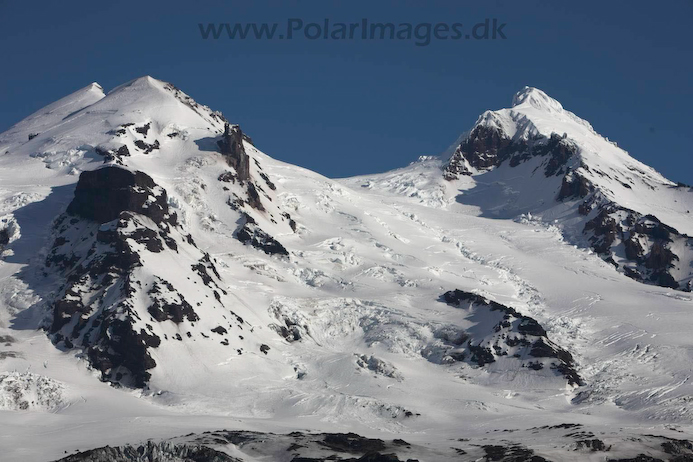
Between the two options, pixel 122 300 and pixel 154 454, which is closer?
pixel 154 454

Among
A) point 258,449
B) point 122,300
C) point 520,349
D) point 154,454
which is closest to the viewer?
point 154,454

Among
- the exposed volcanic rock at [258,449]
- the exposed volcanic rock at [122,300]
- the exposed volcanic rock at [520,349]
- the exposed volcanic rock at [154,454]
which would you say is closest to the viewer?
the exposed volcanic rock at [154,454]

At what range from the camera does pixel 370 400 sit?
172 m

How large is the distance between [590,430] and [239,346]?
64.2 m

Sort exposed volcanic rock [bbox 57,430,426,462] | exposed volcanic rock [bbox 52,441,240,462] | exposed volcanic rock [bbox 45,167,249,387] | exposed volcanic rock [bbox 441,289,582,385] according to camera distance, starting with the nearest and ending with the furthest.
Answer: exposed volcanic rock [bbox 52,441,240,462]
exposed volcanic rock [bbox 57,430,426,462]
exposed volcanic rock [bbox 45,167,249,387]
exposed volcanic rock [bbox 441,289,582,385]

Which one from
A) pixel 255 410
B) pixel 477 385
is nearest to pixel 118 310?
pixel 255 410

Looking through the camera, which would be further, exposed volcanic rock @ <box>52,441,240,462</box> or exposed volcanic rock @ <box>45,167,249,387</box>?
exposed volcanic rock @ <box>45,167,249,387</box>

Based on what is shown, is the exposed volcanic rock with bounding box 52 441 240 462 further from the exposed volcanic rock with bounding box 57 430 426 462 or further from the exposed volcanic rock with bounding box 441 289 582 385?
the exposed volcanic rock with bounding box 441 289 582 385

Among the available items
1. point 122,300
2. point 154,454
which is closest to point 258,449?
point 154,454

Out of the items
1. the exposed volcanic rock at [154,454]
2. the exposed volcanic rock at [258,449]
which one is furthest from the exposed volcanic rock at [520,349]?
the exposed volcanic rock at [154,454]

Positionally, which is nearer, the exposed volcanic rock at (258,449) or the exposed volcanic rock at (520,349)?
the exposed volcanic rock at (258,449)

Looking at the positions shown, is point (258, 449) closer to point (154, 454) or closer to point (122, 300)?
point (154, 454)

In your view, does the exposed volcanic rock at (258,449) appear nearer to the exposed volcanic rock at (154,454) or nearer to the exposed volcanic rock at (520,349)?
the exposed volcanic rock at (154,454)

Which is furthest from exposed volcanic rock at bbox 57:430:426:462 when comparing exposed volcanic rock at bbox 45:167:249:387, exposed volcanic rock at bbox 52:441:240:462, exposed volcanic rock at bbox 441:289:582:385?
exposed volcanic rock at bbox 441:289:582:385
